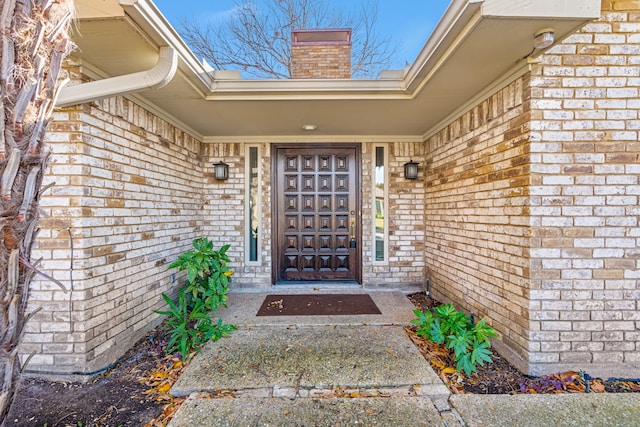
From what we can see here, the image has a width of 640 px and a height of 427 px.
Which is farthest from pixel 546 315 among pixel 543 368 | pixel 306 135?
pixel 306 135

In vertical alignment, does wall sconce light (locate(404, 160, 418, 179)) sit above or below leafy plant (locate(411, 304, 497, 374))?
above

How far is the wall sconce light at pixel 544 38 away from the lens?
5.94ft

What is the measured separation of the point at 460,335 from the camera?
2281 mm

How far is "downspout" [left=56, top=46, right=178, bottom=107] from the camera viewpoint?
78.4 inches

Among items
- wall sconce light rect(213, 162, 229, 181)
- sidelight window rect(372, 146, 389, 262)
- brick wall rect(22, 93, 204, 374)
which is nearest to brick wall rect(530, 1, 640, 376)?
sidelight window rect(372, 146, 389, 262)

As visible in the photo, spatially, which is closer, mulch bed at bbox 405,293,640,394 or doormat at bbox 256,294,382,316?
mulch bed at bbox 405,293,640,394

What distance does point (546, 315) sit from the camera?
2.12m

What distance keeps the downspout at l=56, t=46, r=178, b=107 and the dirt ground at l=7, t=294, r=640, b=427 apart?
1.97 meters

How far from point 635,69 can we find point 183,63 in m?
3.26

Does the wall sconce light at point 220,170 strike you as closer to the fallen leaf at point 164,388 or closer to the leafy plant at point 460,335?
the fallen leaf at point 164,388

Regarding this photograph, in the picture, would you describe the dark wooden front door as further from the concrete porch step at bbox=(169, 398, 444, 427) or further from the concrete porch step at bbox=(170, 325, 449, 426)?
the concrete porch step at bbox=(169, 398, 444, 427)

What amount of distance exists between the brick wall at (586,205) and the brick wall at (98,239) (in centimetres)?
323

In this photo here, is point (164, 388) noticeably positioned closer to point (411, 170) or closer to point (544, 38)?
point (544, 38)

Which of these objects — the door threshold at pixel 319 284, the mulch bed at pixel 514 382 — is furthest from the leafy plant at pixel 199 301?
the mulch bed at pixel 514 382
